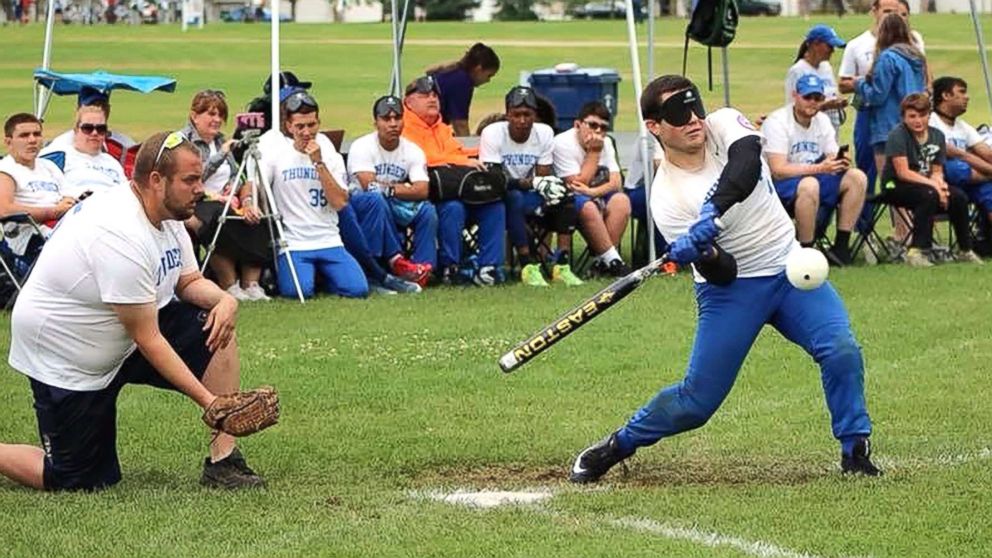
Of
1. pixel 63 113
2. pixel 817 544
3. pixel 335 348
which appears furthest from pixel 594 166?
pixel 63 113

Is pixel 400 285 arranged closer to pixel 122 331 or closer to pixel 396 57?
pixel 396 57

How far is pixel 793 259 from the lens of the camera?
7258mm

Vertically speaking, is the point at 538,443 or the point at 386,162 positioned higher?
the point at 386,162

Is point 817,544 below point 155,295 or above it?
below

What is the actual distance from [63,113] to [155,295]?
28.1 meters

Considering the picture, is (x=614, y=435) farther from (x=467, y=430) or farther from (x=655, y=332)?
(x=655, y=332)

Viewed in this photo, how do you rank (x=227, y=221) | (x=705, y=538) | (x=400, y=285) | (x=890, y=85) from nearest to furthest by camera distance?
(x=705, y=538), (x=227, y=221), (x=400, y=285), (x=890, y=85)

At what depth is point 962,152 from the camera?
1576cm

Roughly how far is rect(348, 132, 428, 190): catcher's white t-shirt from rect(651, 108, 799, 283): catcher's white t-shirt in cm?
677

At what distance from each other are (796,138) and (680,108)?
309 inches

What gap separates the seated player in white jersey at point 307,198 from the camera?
543 inches

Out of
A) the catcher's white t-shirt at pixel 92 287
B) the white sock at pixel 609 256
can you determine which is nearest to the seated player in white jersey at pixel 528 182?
the white sock at pixel 609 256

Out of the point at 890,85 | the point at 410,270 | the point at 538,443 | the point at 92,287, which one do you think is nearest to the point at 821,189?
the point at 890,85

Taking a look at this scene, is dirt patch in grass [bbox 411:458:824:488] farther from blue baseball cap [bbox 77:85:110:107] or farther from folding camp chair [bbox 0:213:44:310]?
blue baseball cap [bbox 77:85:110:107]
